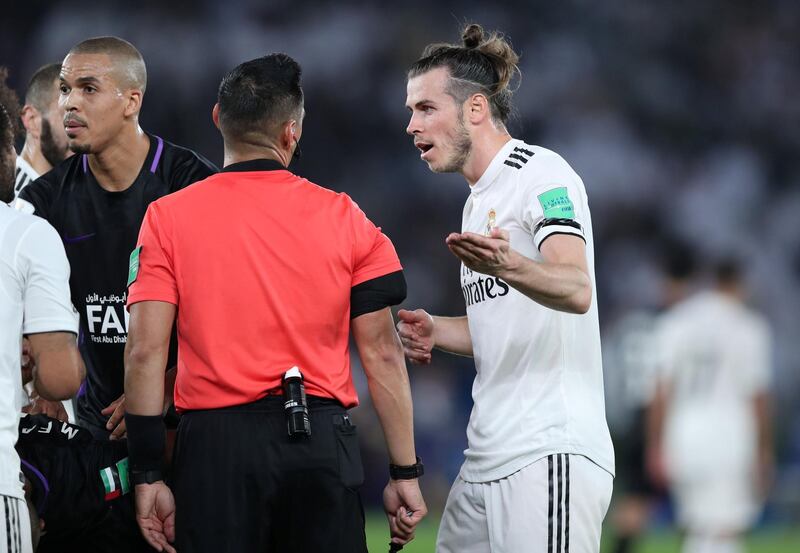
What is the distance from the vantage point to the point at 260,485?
320cm

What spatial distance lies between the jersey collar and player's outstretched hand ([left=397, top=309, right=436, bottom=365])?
21.1 inches

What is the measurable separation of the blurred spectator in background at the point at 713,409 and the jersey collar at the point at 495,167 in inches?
167

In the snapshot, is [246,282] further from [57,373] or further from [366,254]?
[57,373]

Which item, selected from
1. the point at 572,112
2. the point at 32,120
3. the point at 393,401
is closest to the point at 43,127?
the point at 32,120

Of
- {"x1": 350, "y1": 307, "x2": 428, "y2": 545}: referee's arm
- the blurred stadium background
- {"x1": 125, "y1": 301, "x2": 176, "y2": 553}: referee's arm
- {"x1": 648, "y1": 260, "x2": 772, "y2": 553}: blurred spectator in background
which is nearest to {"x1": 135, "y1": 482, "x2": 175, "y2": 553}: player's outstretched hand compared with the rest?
{"x1": 125, "y1": 301, "x2": 176, "y2": 553}: referee's arm

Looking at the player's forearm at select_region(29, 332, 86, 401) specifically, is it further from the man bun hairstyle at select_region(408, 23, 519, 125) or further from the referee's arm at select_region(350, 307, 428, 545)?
the man bun hairstyle at select_region(408, 23, 519, 125)

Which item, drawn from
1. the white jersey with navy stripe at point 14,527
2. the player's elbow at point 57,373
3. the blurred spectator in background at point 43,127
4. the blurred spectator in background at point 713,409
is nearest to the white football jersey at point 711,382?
the blurred spectator in background at point 713,409

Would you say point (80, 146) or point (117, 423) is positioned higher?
point (80, 146)

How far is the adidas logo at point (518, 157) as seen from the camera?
3846 millimetres

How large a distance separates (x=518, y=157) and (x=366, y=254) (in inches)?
31.4

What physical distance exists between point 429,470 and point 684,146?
186 inches

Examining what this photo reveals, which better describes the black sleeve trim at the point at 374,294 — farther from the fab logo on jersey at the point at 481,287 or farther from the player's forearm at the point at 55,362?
the player's forearm at the point at 55,362

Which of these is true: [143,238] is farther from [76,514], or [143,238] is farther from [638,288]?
[638,288]

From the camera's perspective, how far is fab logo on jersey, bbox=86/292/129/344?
13.2ft
